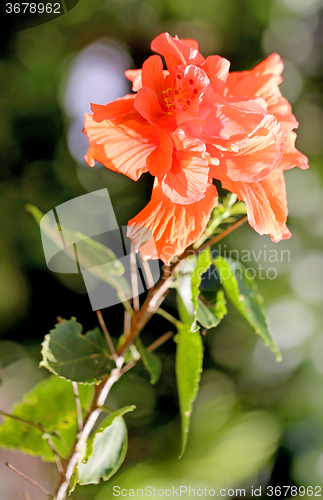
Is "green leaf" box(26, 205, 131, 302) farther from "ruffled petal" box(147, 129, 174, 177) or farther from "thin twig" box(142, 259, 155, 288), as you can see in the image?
"ruffled petal" box(147, 129, 174, 177)

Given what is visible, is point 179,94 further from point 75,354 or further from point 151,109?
point 75,354

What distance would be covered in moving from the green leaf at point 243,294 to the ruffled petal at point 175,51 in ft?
0.90

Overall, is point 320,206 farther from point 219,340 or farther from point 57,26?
point 57,26

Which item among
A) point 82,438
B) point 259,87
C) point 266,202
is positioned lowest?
point 82,438

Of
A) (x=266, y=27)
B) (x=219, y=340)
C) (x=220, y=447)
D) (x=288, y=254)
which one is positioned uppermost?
(x=266, y=27)

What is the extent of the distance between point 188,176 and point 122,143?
0.32 feet

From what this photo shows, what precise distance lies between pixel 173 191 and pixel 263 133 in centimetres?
11

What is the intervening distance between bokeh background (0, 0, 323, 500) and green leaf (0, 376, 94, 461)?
1.49 feet

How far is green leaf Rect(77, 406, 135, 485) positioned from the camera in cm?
43

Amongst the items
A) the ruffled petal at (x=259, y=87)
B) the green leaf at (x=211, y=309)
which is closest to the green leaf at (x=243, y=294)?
the green leaf at (x=211, y=309)

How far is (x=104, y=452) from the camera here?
50 centimetres

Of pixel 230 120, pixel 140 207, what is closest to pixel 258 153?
pixel 230 120

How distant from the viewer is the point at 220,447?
1.12 m

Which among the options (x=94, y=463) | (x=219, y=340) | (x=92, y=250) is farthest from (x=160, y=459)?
(x=92, y=250)
